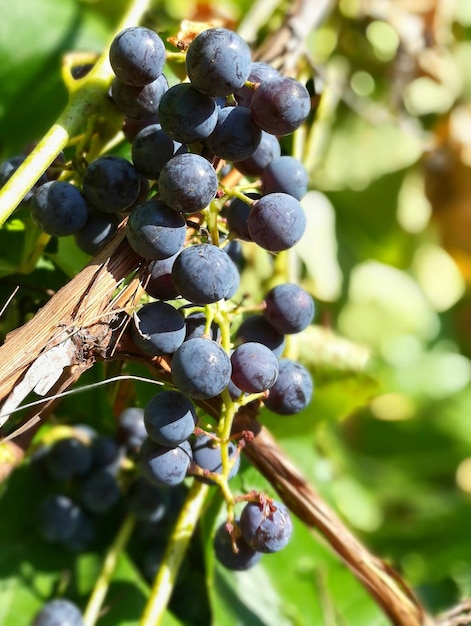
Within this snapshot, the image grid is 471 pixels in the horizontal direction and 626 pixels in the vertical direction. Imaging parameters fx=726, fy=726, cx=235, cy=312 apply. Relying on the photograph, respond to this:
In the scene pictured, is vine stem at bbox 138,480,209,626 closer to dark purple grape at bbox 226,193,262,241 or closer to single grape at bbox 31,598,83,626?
single grape at bbox 31,598,83,626

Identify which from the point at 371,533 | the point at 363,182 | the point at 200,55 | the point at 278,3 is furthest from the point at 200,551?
the point at 363,182

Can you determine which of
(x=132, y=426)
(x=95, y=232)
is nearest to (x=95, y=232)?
(x=95, y=232)

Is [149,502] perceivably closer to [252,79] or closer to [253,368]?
[253,368]

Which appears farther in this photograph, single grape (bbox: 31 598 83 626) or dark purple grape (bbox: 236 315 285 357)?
single grape (bbox: 31 598 83 626)

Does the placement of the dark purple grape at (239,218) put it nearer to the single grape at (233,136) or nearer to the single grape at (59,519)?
the single grape at (233,136)

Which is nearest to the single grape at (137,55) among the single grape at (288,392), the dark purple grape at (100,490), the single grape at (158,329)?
the single grape at (158,329)

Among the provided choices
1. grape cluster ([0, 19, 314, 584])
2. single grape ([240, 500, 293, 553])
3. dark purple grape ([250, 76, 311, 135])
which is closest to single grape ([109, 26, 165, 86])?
grape cluster ([0, 19, 314, 584])

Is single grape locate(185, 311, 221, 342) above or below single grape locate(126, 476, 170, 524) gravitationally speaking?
above
